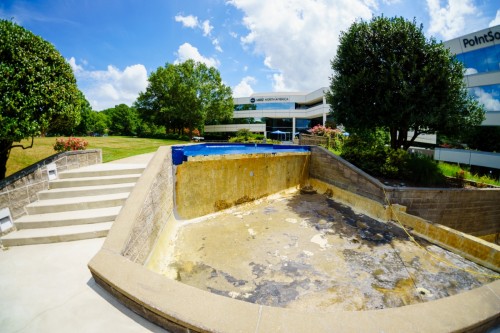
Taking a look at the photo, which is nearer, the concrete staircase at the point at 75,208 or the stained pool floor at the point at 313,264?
the concrete staircase at the point at 75,208

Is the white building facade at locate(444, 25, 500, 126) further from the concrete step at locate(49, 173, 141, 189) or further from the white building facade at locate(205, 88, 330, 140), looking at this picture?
the white building facade at locate(205, 88, 330, 140)

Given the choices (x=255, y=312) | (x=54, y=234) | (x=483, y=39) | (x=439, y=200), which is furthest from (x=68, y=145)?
(x=483, y=39)

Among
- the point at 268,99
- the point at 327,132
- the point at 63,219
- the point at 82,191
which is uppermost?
the point at 268,99

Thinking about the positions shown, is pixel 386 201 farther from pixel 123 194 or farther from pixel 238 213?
pixel 123 194

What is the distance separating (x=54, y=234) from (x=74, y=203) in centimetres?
95

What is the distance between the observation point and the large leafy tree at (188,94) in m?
35.6

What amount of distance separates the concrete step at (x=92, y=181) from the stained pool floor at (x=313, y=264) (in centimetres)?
239

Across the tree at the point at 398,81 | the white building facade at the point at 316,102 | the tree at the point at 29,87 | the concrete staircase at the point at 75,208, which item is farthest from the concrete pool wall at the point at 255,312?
the white building facade at the point at 316,102

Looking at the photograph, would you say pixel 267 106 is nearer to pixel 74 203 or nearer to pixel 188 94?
pixel 188 94

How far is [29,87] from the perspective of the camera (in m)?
5.22

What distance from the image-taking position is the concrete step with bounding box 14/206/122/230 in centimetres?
499

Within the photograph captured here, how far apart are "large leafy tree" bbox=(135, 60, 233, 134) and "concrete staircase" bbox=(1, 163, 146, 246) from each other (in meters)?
30.5

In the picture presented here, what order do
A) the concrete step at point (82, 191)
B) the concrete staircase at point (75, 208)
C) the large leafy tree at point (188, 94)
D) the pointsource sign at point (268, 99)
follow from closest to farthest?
the concrete staircase at point (75, 208)
the concrete step at point (82, 191)
the large leafy tree at point (188, 94)
the pointsource sign at point (268, 99)

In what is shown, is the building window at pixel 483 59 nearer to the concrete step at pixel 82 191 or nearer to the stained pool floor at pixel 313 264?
the stained pool floor at pixel 313 264
